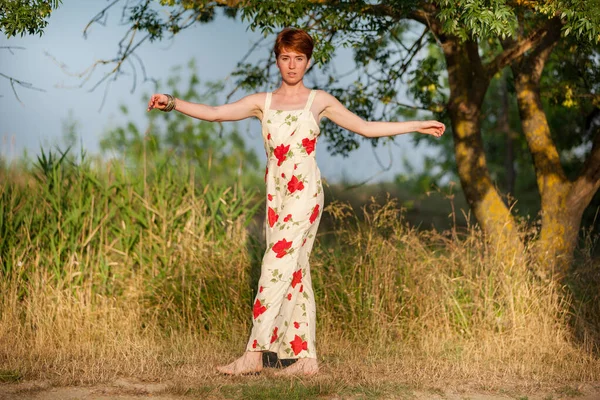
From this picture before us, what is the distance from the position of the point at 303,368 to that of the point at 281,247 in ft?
3.13

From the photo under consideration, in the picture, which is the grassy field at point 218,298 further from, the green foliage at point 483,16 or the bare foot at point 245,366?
the green foliage at point 483,16

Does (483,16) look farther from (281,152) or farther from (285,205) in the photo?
(285,205)

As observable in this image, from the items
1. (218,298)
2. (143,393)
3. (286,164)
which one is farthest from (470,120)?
(143,393)

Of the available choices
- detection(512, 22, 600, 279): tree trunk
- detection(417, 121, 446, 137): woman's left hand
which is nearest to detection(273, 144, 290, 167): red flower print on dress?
detection(417, 121, 446, 137): woman's left hand

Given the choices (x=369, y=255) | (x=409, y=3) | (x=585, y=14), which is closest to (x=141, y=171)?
(x=369, y=255)

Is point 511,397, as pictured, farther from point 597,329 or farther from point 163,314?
point 163,314

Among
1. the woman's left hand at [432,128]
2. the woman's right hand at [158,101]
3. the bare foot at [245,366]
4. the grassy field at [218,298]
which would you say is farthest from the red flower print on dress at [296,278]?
the woman's right hand at [158,101]

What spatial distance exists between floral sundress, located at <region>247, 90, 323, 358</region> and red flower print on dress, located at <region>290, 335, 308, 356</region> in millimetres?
176

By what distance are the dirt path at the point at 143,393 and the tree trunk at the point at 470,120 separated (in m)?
3.88

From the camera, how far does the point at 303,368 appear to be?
5707mm

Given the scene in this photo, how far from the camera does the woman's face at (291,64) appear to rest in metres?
5.39

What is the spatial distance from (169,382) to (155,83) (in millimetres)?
4918

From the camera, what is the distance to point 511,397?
5520mm

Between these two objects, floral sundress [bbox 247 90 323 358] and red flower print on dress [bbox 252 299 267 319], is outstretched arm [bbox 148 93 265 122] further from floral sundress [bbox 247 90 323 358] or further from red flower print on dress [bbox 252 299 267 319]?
red flower print on dress [bbox 252 299 267 319]
